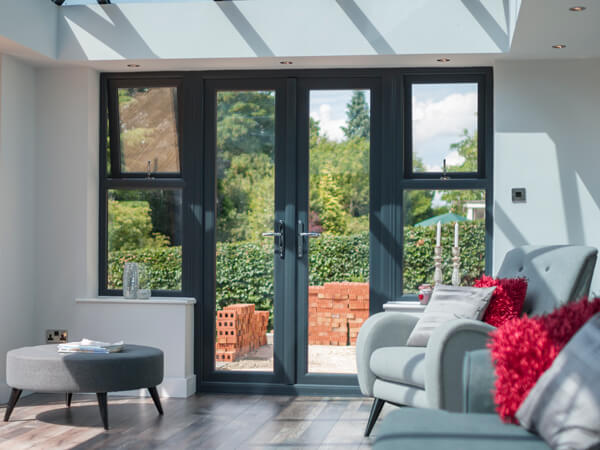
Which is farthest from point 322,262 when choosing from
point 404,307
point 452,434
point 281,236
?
point 452,434

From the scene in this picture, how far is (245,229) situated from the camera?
5551mm

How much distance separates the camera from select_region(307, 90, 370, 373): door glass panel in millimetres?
5445

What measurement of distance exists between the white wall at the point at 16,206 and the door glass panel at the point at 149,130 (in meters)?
0.66

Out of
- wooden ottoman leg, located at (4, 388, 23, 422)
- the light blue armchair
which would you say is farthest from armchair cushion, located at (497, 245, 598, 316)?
wooden ottoman leg, located at (4, 388, 23, 422)

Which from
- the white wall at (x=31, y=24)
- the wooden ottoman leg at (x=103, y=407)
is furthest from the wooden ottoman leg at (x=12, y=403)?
the white wall at (x=31, y=24)

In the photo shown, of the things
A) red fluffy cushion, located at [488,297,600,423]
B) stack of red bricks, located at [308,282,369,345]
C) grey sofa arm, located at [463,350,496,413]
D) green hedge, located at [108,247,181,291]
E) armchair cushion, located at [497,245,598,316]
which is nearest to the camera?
red fluffy cushion, located at [488,297,600,423]

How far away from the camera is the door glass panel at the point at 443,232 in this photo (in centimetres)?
533

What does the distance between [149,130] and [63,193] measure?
784 mm

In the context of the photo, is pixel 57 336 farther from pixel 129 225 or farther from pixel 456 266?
pixel 456 266

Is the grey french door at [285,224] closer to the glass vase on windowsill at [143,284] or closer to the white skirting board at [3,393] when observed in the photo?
the glass vase on windowsill at [143,284]

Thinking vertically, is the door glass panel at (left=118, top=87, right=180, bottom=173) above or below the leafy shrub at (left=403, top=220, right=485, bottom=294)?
above

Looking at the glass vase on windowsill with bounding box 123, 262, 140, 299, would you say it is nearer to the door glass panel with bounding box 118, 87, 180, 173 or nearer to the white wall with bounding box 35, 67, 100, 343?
the white wall with bounding box 35, 67, 100, 343

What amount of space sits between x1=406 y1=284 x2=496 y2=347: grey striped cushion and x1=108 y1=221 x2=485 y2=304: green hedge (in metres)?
1.08

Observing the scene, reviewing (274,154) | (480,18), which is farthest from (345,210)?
(480,18)
